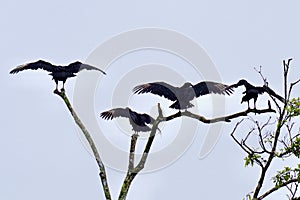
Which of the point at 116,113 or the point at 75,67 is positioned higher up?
the point at 75,67

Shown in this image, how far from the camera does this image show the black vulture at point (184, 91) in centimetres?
2017

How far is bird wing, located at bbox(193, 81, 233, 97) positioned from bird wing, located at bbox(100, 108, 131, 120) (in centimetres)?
209

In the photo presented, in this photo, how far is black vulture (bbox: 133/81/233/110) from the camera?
66.2ft

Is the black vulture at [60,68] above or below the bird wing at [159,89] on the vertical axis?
above

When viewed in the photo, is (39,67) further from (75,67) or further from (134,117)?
(134,117)

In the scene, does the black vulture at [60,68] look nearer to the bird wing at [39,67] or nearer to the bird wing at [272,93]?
the bird wing at [39,67]

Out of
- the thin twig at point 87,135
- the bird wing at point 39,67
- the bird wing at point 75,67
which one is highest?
the bird wing at point 39,67

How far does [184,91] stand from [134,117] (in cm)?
162

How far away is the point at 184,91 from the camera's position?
20281 mm

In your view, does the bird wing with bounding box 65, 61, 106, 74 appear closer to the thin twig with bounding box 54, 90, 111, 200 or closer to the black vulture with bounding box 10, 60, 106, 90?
the black vulture with bounding box 10, 60, 106, 90

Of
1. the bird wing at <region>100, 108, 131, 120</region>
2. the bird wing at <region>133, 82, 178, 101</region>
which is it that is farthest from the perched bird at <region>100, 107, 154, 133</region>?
the bird wing at <region>133, 82, 178, 101</region>

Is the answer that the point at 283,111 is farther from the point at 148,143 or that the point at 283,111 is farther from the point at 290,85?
the point at 148,143

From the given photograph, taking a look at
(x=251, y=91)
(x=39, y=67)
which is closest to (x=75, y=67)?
(x=39, y=67)

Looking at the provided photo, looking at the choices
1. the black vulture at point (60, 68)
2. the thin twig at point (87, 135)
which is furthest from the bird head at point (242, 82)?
the thin twig at point (87, 135)
